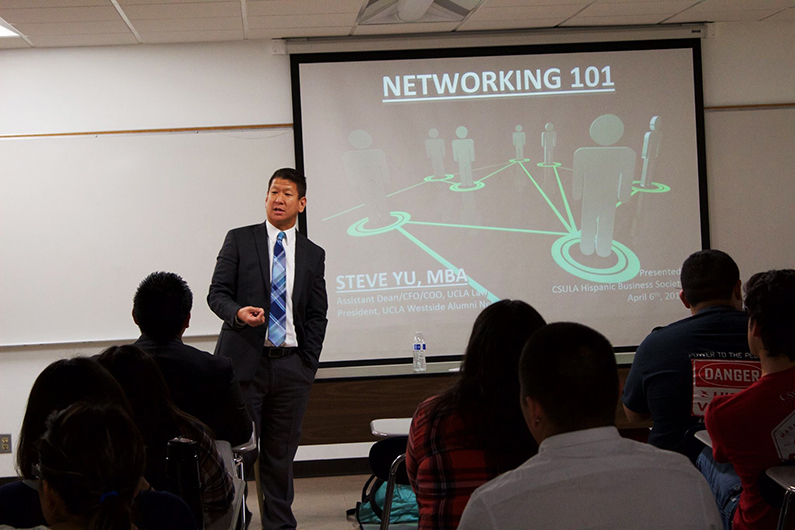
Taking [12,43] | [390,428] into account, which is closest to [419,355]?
[390,428]

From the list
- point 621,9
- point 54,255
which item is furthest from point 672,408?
point 54,255

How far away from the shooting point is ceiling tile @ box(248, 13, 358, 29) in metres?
4.42

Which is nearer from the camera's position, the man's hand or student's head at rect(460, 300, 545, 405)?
student's head at rect(460, 300, 545, 405)

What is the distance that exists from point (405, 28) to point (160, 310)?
9.95 ft

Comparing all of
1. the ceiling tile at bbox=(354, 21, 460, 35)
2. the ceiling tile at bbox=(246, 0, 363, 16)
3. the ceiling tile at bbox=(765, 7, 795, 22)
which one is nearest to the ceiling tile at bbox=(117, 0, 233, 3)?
the ceiling tile at bbox=(246, 0, 363, 16)

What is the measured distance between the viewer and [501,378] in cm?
164

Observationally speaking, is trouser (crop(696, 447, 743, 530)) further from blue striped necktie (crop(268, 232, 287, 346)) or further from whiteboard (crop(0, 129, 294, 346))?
whiteboard (crop(0, 129, 294, 346))

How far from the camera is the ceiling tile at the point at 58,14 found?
4.08 metres

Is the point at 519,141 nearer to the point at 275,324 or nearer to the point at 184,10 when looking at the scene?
the point at 184,10

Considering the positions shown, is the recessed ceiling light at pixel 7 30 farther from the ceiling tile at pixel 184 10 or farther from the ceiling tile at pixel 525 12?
the ceiling tile at pixel 525 12

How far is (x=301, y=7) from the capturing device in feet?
13.9

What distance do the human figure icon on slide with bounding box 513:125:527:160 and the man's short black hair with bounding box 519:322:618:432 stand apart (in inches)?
153

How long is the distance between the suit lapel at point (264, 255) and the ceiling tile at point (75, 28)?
1.80 metres

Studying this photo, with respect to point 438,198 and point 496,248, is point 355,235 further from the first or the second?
point 496,248
